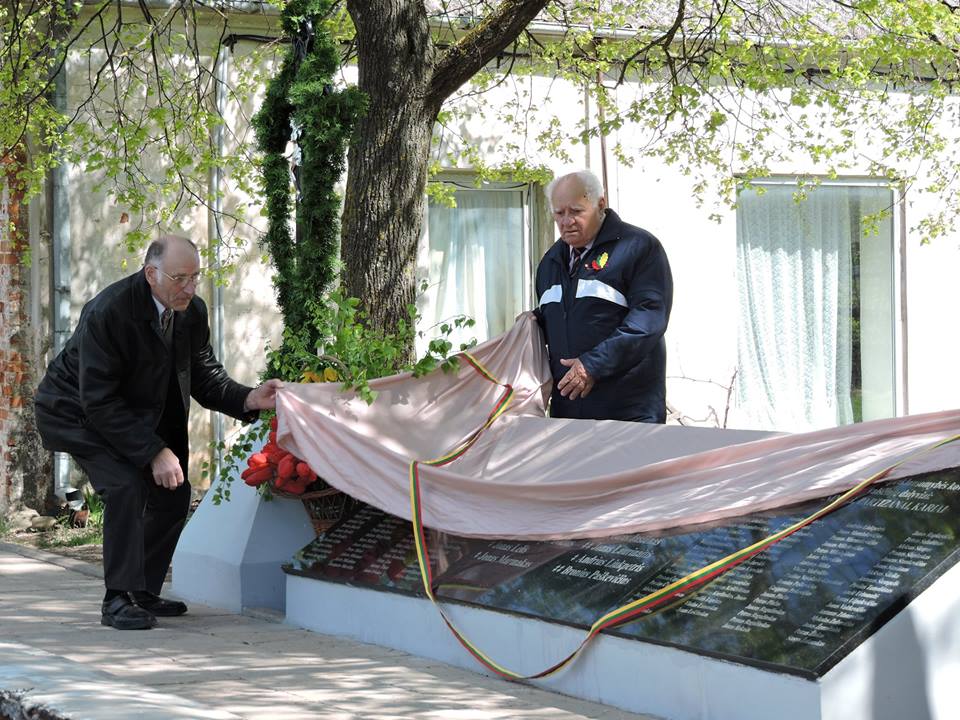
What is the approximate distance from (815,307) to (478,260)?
3.81m

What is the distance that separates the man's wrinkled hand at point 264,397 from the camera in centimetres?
724

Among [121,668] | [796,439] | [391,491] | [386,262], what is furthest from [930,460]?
[386,262]

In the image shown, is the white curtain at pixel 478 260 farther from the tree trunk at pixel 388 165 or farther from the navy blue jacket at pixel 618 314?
the navy blue jacket at pixel 618 314

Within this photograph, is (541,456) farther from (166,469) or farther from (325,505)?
(166,469)

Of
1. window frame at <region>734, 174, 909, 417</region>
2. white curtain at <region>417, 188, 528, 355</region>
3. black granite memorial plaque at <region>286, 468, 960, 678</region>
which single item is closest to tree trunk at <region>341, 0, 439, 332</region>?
black granite memorial plaque at <region>286, 468, 960, 678</region>

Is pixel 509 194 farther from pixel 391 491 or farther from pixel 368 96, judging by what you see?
pixel 391 491

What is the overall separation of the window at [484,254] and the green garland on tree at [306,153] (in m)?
5.41

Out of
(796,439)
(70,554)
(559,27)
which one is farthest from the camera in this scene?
(559,27)

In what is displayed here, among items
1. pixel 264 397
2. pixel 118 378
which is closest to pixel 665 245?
pixel 264 397

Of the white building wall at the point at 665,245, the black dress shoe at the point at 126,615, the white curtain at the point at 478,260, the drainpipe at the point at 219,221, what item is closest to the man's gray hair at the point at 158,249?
the black dress shoe at the point at 126,615

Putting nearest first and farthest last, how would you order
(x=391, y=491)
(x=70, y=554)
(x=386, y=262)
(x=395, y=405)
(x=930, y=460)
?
1. (x=930, y=460)
2. (x=391, y=491)
3. (x=395, y=405)
4. (x=386, y=262)
5. (x=70, y=554)

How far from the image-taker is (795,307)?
1535 centimetres

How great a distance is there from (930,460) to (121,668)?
320 centimetres

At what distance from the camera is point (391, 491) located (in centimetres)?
673
